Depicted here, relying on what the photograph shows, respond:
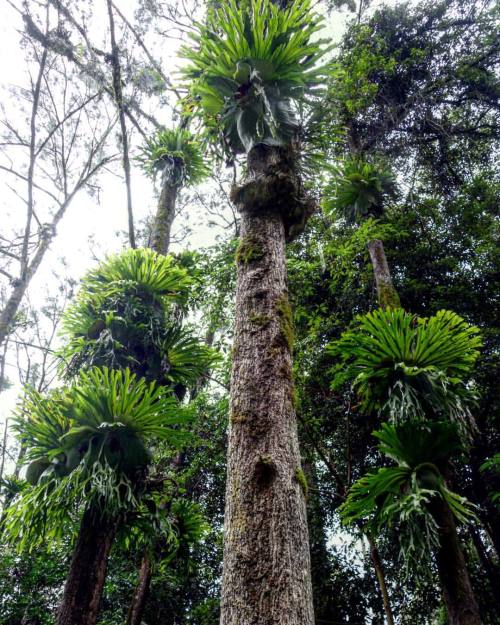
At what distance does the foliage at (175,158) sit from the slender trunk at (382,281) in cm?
271

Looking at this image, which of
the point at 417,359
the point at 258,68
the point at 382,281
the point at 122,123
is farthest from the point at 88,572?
the point at 382,281

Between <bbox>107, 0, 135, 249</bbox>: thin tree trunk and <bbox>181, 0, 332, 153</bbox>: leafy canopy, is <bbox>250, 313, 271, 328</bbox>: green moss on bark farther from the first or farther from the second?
<bbox>107, 0, 135, 249</bbox>: thin tree trunk

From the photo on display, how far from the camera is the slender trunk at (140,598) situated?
4.42 meters

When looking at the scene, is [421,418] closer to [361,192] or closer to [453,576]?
[453,576]

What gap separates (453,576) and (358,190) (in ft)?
15.6

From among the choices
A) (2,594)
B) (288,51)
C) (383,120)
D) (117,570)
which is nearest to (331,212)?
(383,120)

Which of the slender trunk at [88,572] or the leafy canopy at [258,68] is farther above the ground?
the leafy canopy at [258,68]

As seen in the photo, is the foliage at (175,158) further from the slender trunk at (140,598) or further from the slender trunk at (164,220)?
the slender trunk at (140,598)

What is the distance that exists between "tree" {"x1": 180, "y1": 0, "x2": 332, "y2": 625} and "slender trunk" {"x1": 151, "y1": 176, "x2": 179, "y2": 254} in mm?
1619

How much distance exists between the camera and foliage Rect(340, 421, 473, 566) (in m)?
3.13

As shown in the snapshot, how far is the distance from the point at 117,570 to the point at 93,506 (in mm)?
4530

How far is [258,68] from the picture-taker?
294cm

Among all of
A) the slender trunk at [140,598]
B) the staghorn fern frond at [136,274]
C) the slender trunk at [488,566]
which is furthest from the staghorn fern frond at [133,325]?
the slender trunk at [488,566]

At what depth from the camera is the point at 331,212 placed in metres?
6.64
